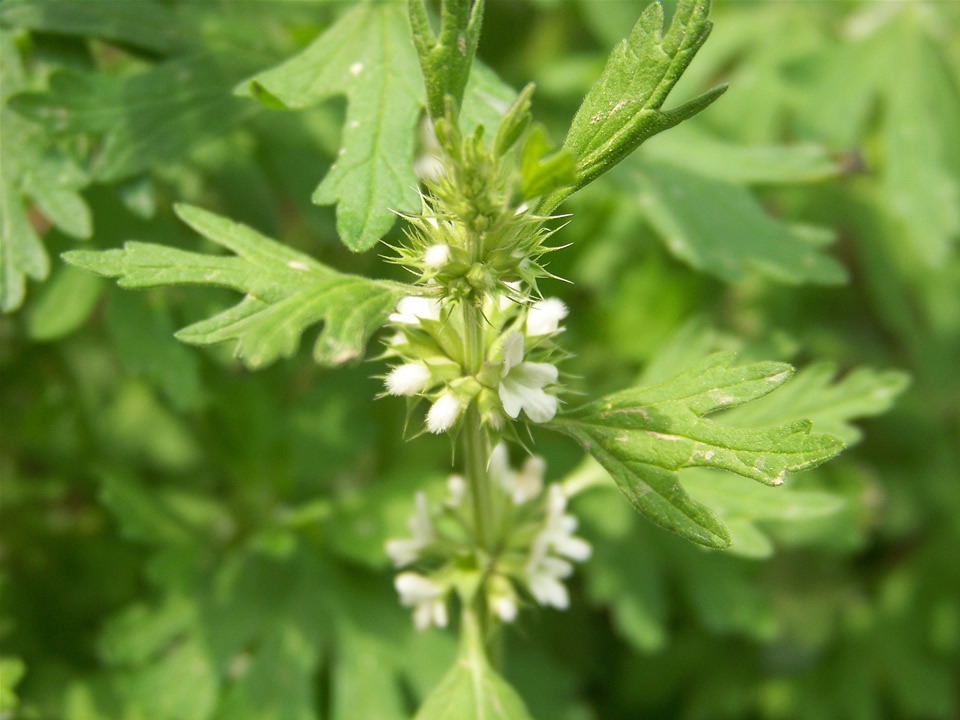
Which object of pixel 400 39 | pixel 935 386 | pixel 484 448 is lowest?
pixel 935 386

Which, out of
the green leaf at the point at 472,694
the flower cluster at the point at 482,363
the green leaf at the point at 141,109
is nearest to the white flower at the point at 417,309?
the flower cluster at the point at 482,363

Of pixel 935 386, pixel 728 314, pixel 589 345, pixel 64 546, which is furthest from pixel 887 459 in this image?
pixel 64 546

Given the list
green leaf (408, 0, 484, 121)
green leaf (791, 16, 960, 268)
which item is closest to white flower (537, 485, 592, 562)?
green leaf (408, 0, 484, 121)

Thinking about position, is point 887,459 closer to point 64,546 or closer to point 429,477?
point 429,477

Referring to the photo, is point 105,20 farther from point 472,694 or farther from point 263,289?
point 472,694

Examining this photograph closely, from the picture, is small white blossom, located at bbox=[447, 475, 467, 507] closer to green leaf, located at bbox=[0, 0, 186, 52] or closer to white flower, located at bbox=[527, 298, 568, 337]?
white flower, located at bbox=[527, 298, 568, 337]

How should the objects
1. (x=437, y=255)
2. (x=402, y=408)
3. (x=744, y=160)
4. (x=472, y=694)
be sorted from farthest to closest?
(x=402, y=408)
(x=744, y=160)
(x=472, y=694)
(x=437, y=255)

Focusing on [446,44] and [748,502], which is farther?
[748,502]

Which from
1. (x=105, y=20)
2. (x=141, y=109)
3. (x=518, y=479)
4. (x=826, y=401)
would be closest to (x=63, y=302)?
(x=141, y=109)
